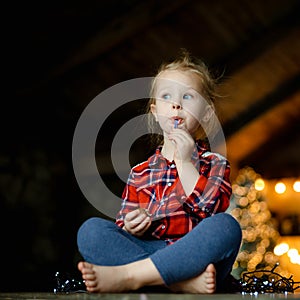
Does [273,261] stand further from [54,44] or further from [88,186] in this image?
[54,44]

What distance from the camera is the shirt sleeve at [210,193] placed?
1.32m

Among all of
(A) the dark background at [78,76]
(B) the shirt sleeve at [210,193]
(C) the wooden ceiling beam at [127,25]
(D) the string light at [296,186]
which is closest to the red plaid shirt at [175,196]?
(B) the shirt sleeve at [210,193]

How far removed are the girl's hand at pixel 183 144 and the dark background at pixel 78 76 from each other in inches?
58.1

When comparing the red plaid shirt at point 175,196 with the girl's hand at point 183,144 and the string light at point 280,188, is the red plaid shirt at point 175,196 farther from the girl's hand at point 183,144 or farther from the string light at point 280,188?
the string light at point 280,188

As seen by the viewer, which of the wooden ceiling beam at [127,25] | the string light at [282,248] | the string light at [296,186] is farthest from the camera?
the string light at [296,186]

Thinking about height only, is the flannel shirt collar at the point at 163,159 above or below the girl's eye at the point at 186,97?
below

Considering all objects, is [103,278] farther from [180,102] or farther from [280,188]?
[280,188]

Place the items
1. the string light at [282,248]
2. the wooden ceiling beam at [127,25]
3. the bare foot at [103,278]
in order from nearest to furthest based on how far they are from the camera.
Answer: the bare foot at [103,278], the wooden ceiling beam at [127,25], the string light at [282,248]

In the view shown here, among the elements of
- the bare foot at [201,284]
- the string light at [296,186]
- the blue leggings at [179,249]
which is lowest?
the bare foot at [201,284]

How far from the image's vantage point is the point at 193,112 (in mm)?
1411

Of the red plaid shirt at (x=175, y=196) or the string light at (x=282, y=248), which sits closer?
the red plaid shirt at (x=175, y=196)

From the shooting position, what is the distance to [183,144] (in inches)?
52.6

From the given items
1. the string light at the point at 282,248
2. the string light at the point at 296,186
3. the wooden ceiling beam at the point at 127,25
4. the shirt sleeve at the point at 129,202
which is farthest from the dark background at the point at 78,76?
the shirt sleeve at the point at 129,202

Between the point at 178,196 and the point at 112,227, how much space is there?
150 mm
